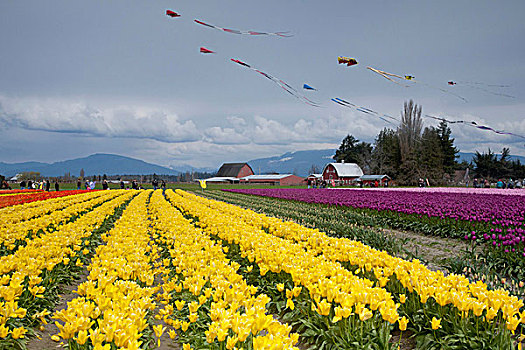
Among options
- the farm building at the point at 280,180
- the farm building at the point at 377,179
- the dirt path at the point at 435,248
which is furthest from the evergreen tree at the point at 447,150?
the dirt path at the point at 435,248

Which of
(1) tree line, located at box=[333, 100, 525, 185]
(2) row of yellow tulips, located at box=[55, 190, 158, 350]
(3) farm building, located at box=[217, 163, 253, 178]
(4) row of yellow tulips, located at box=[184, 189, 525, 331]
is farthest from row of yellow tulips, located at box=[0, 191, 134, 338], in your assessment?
(3) farm building, located at box=[217, 163, 253, 178]

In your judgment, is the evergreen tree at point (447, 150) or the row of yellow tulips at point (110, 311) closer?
the row of yellow tulips at point (110, 311)

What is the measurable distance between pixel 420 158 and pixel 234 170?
7414cm

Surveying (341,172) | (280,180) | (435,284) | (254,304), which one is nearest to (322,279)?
(254,304)

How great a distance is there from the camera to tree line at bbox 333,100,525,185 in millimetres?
60469

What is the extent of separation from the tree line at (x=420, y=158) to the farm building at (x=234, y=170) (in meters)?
45.7

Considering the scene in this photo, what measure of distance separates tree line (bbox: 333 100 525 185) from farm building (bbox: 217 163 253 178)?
45670 millimetres

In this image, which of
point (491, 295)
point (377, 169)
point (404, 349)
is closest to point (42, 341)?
point (404, 349)

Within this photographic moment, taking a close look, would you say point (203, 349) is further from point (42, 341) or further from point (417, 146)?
point (417, 146)

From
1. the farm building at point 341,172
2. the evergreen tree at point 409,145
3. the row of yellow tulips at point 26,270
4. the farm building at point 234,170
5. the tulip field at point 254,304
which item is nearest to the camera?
the tulip field at point 254,304

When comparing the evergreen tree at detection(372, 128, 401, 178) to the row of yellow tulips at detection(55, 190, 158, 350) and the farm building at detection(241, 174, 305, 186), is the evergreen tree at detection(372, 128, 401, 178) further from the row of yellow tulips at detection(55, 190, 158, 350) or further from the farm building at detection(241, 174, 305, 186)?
the row of yellow tulips at detection(55, 190, 158, 350)

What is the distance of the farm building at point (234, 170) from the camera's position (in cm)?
12289

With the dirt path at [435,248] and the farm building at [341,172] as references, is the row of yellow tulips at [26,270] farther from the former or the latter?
the farm building at [341,172]

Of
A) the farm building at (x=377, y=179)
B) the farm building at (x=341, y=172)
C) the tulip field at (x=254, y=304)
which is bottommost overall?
the tulip field at (x=254, y=304)
